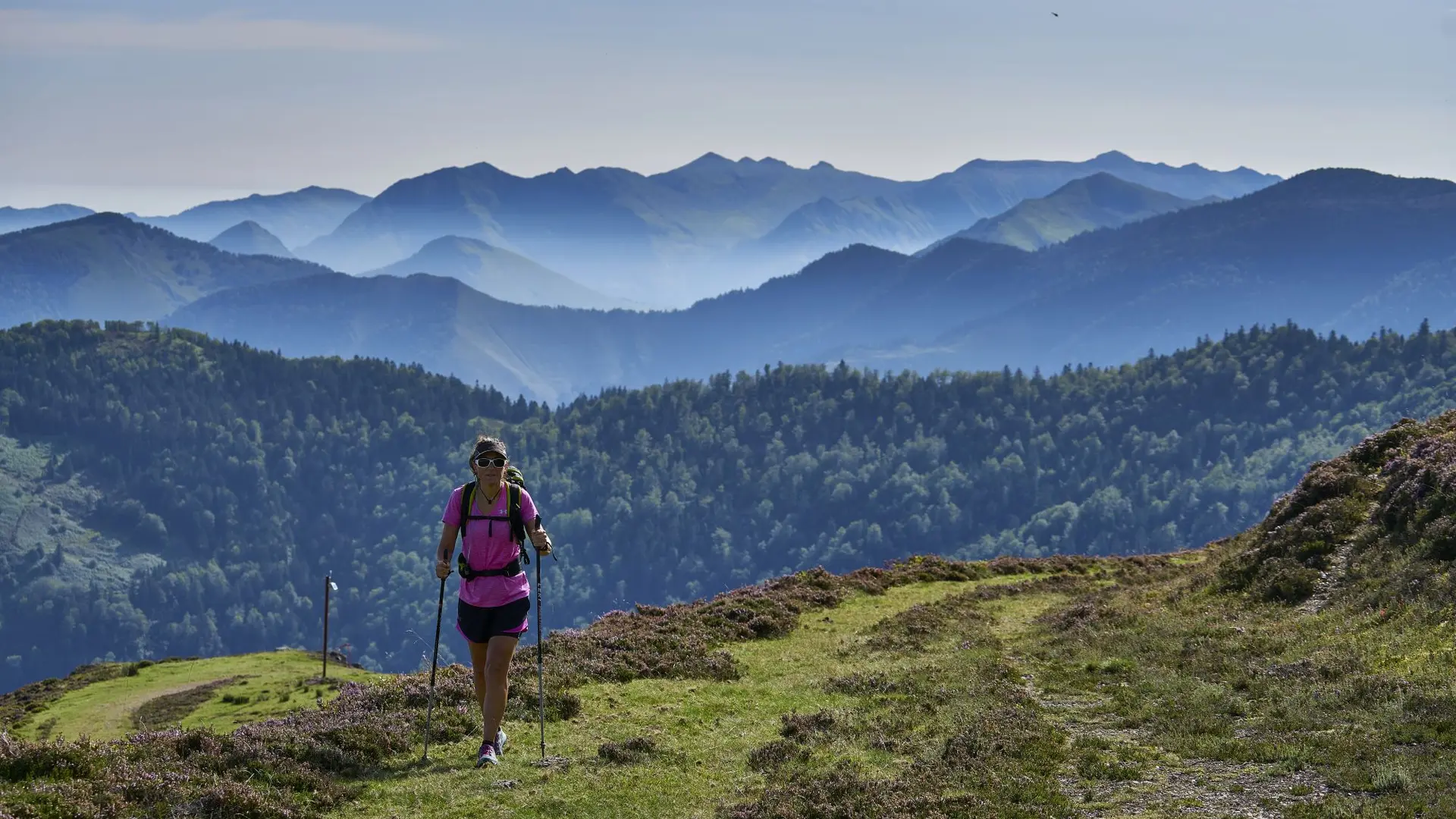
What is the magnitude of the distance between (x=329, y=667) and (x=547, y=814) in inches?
1118

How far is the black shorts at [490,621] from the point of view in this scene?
50.7ft

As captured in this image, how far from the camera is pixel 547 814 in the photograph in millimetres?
13734

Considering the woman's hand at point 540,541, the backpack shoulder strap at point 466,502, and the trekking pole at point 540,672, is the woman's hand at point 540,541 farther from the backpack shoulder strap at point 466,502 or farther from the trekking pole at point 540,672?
the backpack shoulder strap at point 466,502

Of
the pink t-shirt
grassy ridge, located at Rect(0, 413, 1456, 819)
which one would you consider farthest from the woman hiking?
grassy ridge, located at Rect(0, 413, 1456, 819)

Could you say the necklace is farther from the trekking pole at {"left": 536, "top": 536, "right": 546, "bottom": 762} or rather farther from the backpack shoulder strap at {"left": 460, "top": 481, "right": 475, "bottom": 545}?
the trekking pole at {"left": 536, "top": 536, "right": 546, "bottom": 762}

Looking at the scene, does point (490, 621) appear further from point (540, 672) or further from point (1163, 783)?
point (1163, 783)

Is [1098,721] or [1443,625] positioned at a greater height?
[1443,625]

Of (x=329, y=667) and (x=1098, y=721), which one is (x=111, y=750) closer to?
(x=1098, y=721)

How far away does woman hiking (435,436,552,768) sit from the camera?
1530cm

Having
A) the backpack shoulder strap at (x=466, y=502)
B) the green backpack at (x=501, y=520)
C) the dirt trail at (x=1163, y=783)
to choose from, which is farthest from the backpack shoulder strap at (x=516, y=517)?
the dirt trail at (x=1163, y=783)

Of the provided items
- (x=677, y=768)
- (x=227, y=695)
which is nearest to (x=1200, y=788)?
(x=677, y=768)

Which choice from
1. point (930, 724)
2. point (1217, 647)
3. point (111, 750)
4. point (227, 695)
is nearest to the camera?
point (111, 750)

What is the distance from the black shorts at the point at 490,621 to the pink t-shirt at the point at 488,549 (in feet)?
0.33

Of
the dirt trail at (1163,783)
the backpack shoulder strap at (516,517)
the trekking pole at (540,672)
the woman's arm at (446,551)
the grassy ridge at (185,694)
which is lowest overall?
the grassy ridge at (185,694)
